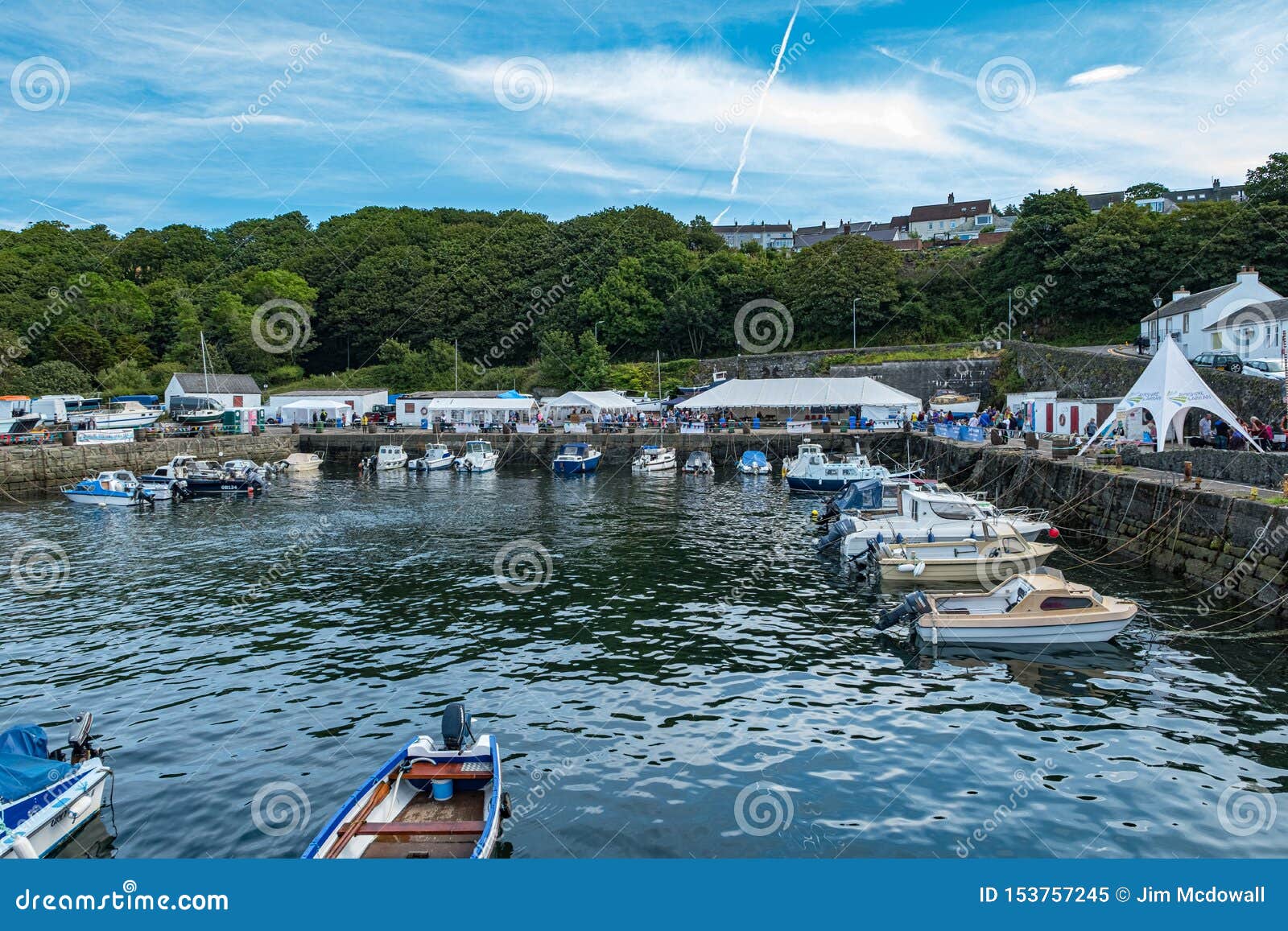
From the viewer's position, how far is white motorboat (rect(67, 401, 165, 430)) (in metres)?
65.1

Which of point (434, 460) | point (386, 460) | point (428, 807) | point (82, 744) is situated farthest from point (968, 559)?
point (386, 460)

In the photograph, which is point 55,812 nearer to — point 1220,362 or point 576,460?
point 576,460

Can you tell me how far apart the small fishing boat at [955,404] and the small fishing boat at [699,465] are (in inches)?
785

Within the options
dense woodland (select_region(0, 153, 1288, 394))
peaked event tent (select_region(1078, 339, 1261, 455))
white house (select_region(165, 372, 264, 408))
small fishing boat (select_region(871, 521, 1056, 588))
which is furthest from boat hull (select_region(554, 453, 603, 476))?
white house (select_region(165, 372, 264, 408))

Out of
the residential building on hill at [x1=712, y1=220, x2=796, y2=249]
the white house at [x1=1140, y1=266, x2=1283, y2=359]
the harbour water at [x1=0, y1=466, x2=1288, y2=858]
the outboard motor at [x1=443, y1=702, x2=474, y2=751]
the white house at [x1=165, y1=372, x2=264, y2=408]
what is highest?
the residential building on hill at [x1=712, y1=220, x2=796, y2=249]

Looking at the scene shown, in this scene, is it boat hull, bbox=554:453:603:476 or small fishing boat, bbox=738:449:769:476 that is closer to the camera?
small fishing boat, bbox=738:449:769:476

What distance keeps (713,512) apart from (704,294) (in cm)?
5491

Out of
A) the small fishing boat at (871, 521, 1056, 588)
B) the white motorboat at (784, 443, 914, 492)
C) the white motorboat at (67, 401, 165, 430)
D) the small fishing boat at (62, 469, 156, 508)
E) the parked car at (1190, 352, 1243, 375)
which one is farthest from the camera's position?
the white motorboat at (67, 401, 165, 430)

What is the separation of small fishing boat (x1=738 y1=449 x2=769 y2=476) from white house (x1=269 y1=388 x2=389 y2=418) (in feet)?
144

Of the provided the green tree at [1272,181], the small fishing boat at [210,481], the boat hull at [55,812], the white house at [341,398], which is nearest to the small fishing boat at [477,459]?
the small fishing boat at [210,481]

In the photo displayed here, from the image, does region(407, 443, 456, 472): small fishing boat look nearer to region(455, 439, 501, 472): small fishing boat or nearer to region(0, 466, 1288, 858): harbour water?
region(455, 439, 501, 472): small fishing boat

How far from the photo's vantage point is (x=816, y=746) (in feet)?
47.2

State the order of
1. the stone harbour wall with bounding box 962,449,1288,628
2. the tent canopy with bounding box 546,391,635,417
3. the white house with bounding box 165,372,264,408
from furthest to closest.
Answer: the white house with bounding box 165,372,264,408 < the tent canopy with bounding box 546,391,635,417 < the stone harbour wall with bounding box 962,449,1288,628

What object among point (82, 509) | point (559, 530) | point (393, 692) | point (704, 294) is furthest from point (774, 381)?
point (393, 692)
